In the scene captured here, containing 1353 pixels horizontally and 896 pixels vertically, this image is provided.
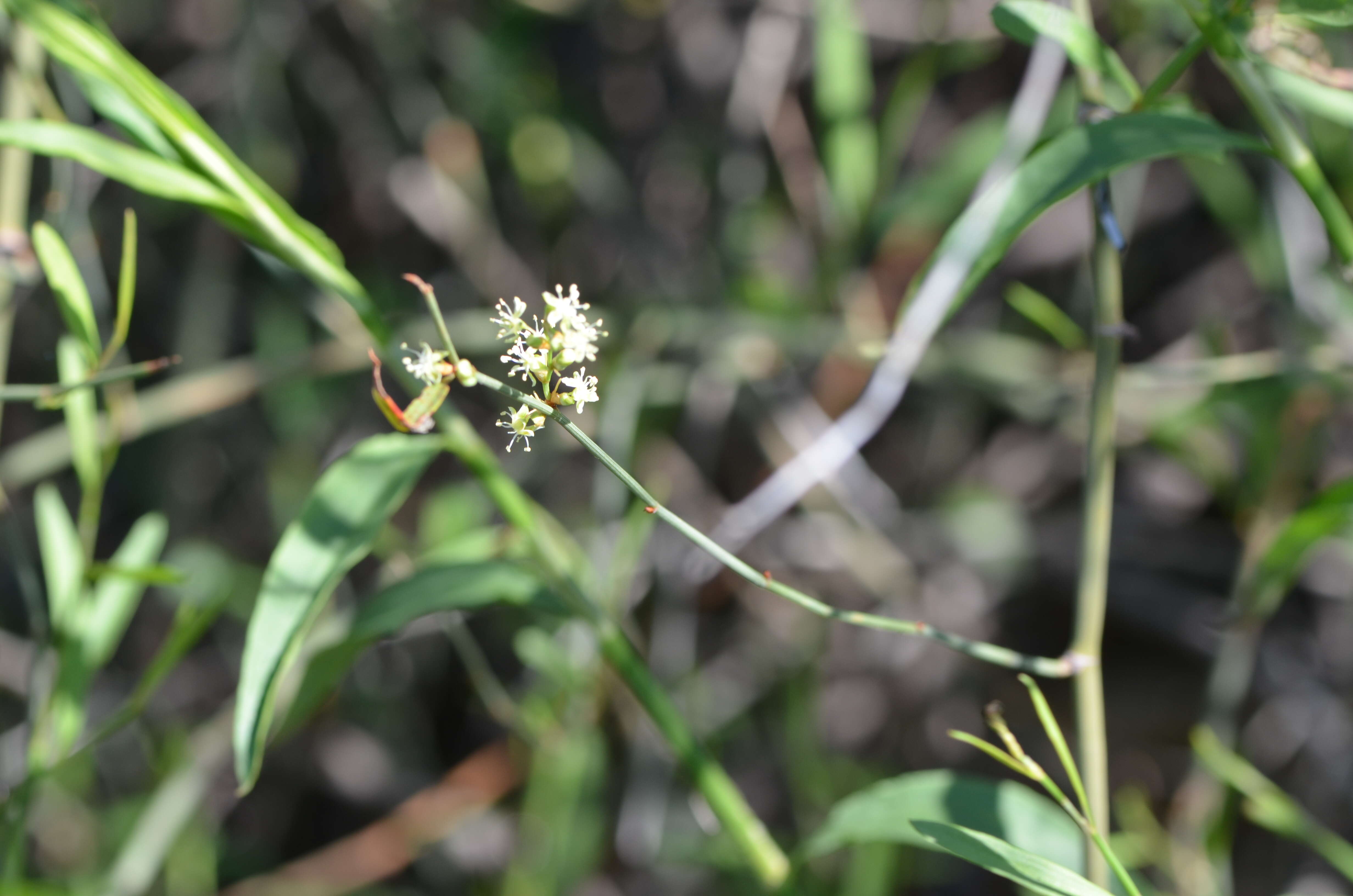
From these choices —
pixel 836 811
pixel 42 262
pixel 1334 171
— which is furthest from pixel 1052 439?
pixel 42 262

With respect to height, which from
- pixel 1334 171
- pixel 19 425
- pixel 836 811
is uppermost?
pixel 19 425

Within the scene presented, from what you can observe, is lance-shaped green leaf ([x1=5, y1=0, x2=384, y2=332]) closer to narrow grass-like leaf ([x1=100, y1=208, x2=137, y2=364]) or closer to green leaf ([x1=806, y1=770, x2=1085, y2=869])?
narrow grass-like leaf ([x1=100, y1=208, x2=137, y2=364])

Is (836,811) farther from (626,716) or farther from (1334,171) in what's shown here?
(1334,171)

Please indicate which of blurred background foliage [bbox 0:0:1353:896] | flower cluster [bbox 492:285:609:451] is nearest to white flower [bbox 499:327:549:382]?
flower cluster [bbox 492:285:609:451]

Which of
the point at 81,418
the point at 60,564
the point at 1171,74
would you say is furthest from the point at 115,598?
the point at 1171,74

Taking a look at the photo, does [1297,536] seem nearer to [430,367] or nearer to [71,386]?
[430,367]
